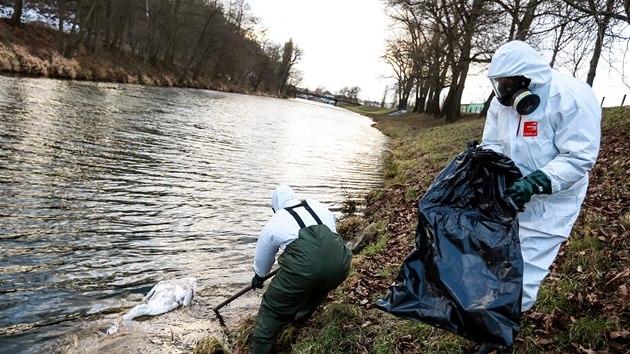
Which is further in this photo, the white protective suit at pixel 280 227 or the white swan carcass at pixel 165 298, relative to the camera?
the white swan carcass at pixel 165 298

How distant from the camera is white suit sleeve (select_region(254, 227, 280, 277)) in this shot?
4043mm

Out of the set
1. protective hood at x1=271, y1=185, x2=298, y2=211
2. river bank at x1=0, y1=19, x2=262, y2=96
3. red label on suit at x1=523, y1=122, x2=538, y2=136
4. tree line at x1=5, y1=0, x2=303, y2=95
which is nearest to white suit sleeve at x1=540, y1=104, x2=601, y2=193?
red label on suit at x1=523, y1=122, x2=538, y2=136

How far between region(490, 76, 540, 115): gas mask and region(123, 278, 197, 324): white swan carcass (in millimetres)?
4330

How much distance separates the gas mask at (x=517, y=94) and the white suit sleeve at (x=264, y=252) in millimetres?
2214

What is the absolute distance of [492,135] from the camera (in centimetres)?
337

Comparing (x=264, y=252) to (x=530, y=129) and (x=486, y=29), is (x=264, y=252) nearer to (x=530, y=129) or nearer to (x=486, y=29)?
(x=530, y=129)

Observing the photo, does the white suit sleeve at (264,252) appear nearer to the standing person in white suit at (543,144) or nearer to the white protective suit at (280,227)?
the white protective suit at (280,227)

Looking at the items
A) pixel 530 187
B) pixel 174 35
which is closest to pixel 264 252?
pixel 530 187

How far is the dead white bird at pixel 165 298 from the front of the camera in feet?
17.0

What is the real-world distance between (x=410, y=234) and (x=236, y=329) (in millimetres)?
2942

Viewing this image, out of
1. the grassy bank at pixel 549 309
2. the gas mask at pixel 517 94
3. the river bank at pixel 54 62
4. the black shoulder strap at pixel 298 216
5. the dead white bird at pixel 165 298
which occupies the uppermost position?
the river bank at pixel 54 62

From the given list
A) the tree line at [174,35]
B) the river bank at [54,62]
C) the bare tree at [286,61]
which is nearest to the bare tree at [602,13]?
the river bank at [54,62]

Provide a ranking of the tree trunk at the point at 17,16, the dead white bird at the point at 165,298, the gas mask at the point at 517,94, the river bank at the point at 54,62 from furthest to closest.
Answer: the tree trunk at the point at 17,16 → the river bank at the point at 54,62 → the dead white bird at the point at 165,298 → the gas mask at the point at 517,94

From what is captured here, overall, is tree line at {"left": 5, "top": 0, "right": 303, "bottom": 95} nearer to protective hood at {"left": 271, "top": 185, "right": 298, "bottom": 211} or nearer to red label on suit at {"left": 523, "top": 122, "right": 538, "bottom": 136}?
protective hood at {"left": 271, "top": 185, "right": 298, "bottom": 211}
